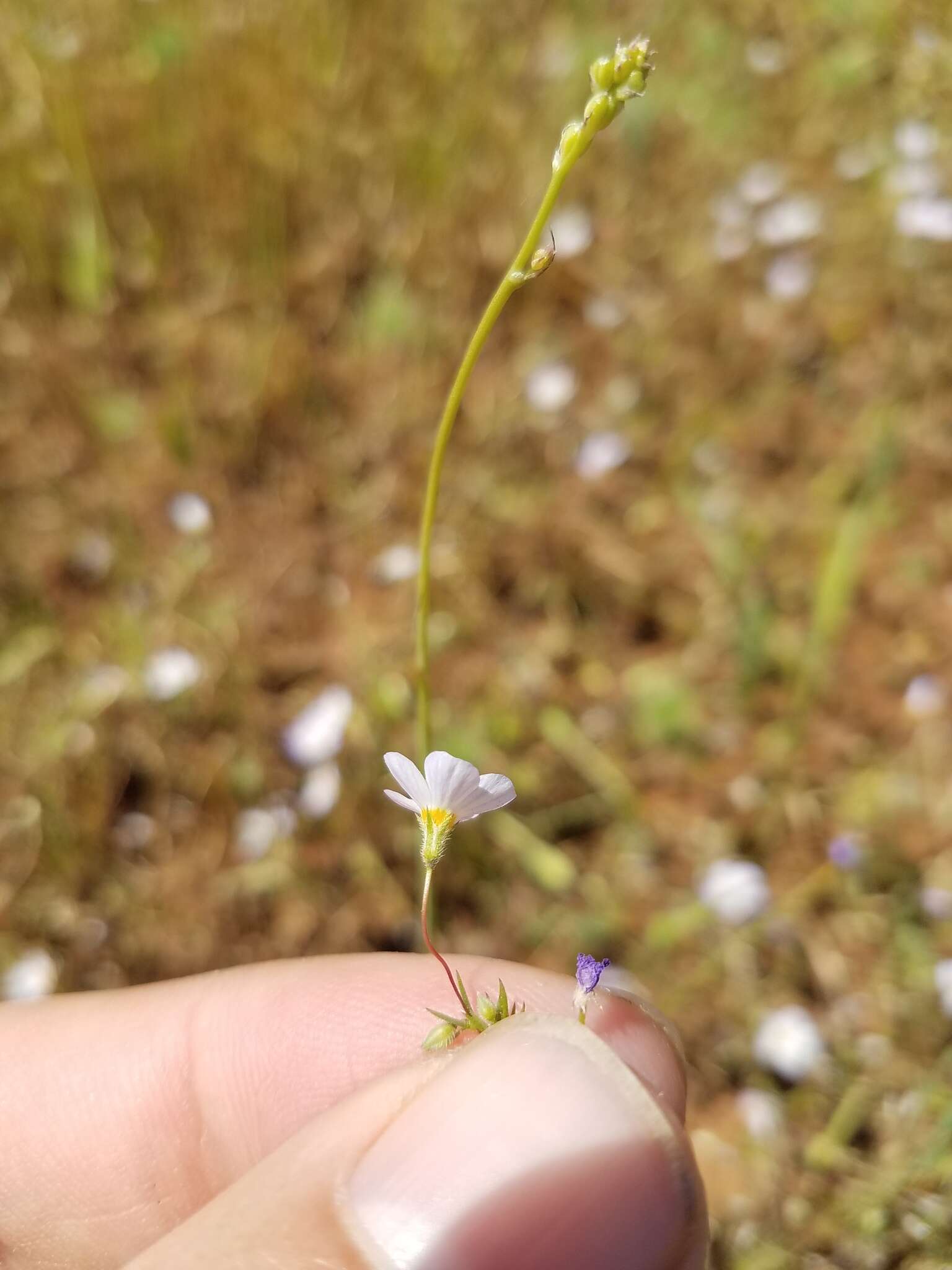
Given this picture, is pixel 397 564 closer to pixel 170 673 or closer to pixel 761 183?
pixel 170 673

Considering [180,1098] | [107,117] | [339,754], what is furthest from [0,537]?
[180,1098]

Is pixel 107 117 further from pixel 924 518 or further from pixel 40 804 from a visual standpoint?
pixel 924 518

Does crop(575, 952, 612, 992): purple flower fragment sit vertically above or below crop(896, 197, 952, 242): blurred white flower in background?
below

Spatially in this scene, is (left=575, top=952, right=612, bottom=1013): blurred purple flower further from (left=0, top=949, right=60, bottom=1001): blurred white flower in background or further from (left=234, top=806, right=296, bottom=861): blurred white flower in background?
(left=0, top=949, right=60, bottom=1001): blurred white flower in background

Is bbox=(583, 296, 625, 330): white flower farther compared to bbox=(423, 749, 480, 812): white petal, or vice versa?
bbox=(583, 296, 625, 330): white flower

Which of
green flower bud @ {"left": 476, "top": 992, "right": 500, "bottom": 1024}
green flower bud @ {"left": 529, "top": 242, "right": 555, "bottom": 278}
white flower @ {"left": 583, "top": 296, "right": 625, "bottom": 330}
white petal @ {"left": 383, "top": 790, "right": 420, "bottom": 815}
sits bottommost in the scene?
green flower bud @ {"left": 476, "top": 992, "right": 500, "bottom": 1024}

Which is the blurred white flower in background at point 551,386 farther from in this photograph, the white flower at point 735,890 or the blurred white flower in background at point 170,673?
the white flower at point 735,890

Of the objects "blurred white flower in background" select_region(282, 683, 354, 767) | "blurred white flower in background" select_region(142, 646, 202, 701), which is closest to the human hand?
"blurred white flower in background" select_region(282, 683, 354, 767)
